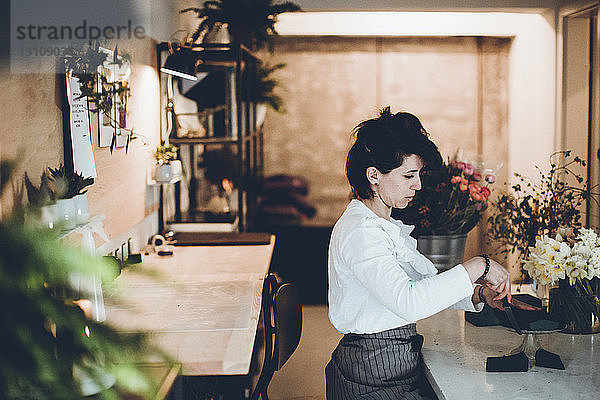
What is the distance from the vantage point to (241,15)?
4371 mm

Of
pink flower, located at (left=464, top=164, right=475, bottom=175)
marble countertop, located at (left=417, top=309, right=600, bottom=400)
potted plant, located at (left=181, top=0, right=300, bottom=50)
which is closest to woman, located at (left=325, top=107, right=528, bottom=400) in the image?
marble countertop, located at (left=417, top=309, right=600, bottom=400)

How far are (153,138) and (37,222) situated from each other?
3.20 meters

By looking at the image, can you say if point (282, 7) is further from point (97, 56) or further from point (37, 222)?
point (37, 222)

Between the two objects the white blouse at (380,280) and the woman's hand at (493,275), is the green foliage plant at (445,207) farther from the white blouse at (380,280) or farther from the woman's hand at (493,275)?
the woman's hand at (493,275)

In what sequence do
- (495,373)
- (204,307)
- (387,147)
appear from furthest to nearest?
1. (204,307)
2. (387,147)
3. (495,373)

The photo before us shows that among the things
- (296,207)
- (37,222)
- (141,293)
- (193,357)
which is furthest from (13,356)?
(296,207)

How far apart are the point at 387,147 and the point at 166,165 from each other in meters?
2.03

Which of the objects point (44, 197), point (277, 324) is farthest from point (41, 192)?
point (277, 324)

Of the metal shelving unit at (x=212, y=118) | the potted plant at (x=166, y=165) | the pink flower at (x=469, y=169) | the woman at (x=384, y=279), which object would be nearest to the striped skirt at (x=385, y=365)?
the woman at (x=384, y=279)

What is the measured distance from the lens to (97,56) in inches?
105

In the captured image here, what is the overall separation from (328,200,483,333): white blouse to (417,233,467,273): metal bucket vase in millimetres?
390

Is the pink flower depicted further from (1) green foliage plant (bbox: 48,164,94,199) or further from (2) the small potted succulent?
(2) the small potted succulent

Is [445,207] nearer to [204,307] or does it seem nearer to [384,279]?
[384,279]

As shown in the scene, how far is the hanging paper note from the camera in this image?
8.29ft
